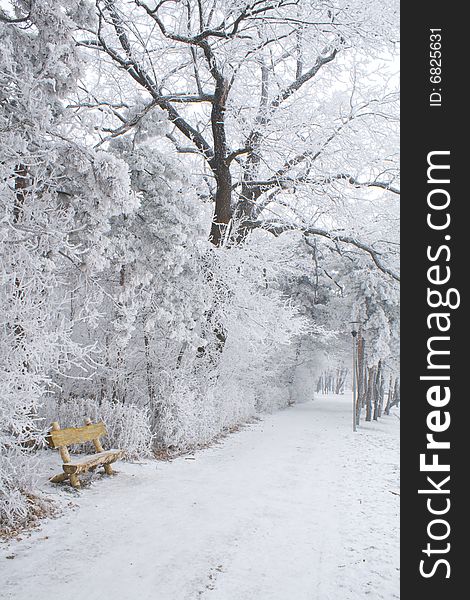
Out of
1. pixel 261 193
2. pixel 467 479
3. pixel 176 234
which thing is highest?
pixel 261 193

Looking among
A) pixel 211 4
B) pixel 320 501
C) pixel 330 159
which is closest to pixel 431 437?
pixel 320 501

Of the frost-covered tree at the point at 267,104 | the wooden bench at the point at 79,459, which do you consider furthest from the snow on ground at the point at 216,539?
the frost-covered tree at the point at 267,104

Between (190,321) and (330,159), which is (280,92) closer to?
(330,159)

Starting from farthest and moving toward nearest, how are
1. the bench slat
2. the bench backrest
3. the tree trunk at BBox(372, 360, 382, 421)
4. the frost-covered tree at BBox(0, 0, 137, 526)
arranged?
the tree trunk at BBox(372, 360, 382, 421) → the bench backrest → the bench slat → the frost-covered tree at BBox(0, 0, 137, 526)

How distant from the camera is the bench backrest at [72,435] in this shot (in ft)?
19.6

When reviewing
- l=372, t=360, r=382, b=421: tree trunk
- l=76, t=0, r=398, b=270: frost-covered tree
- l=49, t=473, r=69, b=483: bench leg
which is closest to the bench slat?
l=49, t=473, r=69, b=483: bench leg

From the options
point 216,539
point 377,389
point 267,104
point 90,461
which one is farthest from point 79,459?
point 377,389

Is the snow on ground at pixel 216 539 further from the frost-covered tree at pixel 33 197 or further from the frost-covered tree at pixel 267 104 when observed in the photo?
the frost-covered tree at pixel 267 104

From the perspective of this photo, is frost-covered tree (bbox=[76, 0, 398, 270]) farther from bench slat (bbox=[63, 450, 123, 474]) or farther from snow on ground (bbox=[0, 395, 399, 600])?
snow on ground (bbox=[0, 395, 399, 600])

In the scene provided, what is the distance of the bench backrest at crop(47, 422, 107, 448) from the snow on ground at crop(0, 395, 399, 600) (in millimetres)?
546

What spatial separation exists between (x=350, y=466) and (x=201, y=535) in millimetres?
4651

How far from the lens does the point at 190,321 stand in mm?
8375

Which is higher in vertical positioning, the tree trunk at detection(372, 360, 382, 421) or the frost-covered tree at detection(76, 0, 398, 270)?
the frost-covered tree at detection(76, 0, 398, 270)

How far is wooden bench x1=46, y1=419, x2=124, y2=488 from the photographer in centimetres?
596
